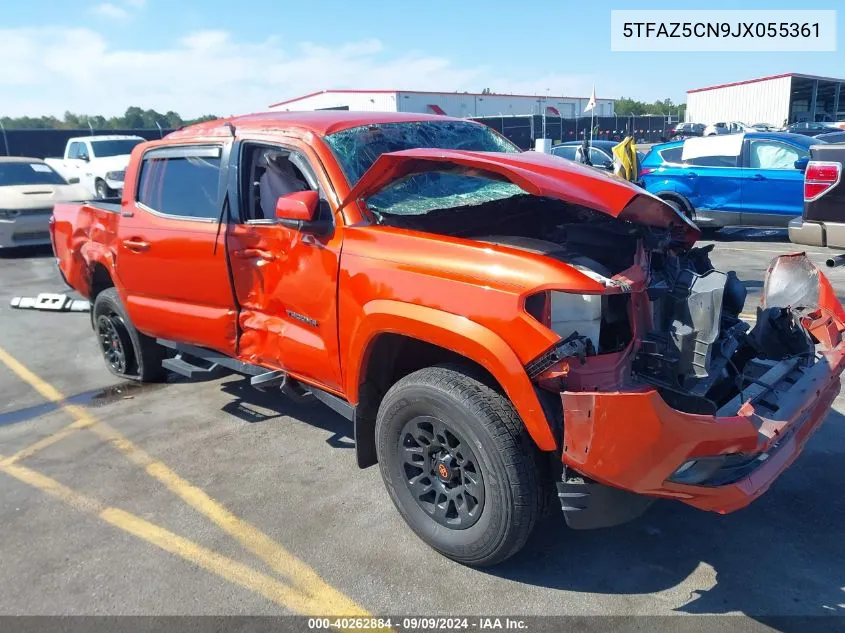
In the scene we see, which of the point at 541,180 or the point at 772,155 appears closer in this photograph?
the point at 541,180

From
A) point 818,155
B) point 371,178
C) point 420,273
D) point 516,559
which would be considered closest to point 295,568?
point 516,559

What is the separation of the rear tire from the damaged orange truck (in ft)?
2.75

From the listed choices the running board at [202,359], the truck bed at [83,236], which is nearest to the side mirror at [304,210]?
the running board at [202,359]

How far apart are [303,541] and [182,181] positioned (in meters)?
2.47

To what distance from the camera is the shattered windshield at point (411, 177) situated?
144 inches

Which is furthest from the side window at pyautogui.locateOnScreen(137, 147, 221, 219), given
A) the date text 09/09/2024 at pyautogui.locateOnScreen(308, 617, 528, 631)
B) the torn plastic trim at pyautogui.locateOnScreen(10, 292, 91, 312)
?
the torn plastic trim at pyautogui.locateOnScreen(10, 292, 91, 312)

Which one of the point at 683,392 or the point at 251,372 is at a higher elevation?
the point at 683,392

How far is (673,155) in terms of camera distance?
1130 cm

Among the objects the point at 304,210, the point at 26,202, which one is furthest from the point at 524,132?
the point at 304,210

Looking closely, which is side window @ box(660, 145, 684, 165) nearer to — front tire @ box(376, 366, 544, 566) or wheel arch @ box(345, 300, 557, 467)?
wheel arch @ box(345, 300, 557, 467)

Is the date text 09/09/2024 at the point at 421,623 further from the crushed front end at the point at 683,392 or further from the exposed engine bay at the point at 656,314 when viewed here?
the exposed engine bay at the point at 656,314

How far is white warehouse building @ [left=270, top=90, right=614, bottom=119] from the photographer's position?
39.8 meters

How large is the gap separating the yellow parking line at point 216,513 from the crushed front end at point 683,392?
1.11 metres

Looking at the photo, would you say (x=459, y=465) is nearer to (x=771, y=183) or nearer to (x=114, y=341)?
(x=114, y=341)
